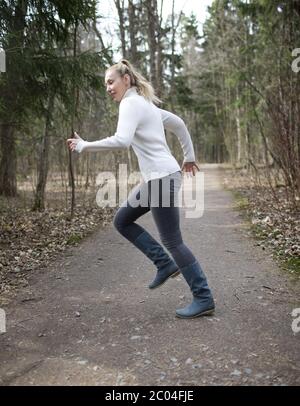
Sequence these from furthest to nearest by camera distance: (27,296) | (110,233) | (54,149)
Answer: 1. (54,149)
2. (110,233)
3. (27,296)

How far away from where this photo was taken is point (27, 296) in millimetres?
5051

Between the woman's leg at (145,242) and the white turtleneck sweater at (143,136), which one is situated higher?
the white turtleneck sweater at (143,136)

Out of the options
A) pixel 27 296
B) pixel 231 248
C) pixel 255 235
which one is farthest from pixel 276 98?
pixel 27 296

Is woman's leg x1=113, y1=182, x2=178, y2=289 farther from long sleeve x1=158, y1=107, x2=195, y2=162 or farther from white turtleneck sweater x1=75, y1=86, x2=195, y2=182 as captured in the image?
long sleeve x1=158, y1=107, x2=195, y2=162

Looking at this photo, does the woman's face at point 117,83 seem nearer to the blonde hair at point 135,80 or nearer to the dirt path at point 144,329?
the blonde hair at point 135,80

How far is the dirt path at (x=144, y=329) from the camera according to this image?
3153mm

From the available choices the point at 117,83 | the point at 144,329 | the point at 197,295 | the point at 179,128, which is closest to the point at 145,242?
the point at 197,295

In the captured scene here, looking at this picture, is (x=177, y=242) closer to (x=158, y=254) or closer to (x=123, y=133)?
(x=158, y=254)

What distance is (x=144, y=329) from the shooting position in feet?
12.9

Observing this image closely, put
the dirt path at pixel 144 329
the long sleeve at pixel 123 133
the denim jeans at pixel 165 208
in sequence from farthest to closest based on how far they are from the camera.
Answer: the denim jeans at pixel 165 208 < the long sleeve at pixel 123 133 < the dirt path at pixel 144 329

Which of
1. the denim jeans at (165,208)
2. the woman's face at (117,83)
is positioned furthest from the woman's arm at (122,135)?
the denim jeans at (165,208)

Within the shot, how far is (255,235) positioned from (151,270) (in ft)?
9.27

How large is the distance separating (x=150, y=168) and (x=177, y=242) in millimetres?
704

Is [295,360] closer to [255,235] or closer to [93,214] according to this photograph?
[255,235]
